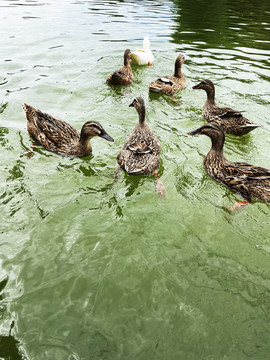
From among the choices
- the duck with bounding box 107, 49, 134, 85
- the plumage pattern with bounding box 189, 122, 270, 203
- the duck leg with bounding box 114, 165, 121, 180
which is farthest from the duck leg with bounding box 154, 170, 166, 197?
the duck with bounding box 107, 49, 134, 85

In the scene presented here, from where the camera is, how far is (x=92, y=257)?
12.8 ft

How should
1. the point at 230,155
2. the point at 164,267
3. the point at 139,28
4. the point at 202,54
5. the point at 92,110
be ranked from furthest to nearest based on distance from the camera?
1. the point at 139,28
2. the point at 202,54
3. the point at 92,110
4. the point at 230,155
5. the point at 164,267

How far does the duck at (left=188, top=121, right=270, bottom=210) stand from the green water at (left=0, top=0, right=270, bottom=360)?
0.58 ft

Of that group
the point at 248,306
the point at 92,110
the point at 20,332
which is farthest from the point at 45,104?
the point at 248,306

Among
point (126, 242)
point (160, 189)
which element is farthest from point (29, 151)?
point (126, 242)

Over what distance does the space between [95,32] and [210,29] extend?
659 cm

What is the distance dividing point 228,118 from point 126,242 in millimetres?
4461

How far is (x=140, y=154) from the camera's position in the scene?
5.37m

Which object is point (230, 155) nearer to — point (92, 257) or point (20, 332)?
point (92, 257)

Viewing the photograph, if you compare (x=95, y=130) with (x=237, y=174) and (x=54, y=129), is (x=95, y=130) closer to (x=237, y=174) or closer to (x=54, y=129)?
(x=54, y=129)

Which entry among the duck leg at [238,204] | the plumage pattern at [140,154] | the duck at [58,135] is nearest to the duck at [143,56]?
the duck at [58,135]

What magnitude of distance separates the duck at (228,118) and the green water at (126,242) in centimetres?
22

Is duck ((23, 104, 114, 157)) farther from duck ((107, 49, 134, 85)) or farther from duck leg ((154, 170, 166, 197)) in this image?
duck ((107, 49, 134, 85))

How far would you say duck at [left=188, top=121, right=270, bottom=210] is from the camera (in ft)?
16.0
